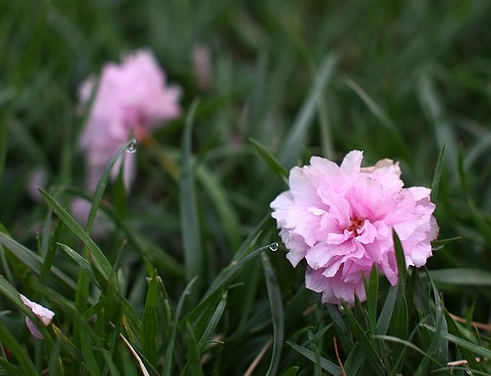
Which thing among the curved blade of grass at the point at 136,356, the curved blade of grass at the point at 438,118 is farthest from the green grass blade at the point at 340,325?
the curved blade of grass at the point at 438,118

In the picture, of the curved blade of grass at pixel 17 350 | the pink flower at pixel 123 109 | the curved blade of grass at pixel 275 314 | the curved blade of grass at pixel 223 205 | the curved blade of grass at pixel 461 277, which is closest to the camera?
the curved blade of grass at pixel 17 350

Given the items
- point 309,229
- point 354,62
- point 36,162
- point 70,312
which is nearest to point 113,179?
point 36,162

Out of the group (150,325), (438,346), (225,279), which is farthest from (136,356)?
(438,346)

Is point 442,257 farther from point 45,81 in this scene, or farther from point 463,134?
point 45,81

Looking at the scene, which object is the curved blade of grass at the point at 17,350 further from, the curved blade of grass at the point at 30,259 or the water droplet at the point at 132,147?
the water droplet at the point at 132,147

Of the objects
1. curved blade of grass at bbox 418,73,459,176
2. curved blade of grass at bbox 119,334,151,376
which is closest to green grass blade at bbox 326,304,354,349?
curved blade of grass at bbox 119,334,151,376
